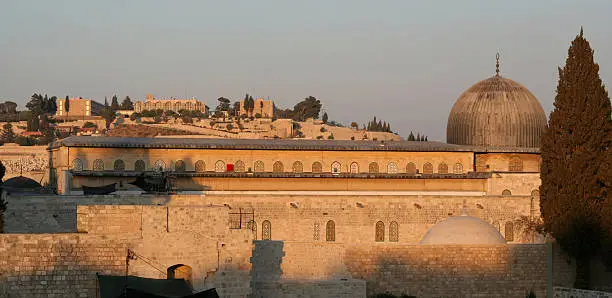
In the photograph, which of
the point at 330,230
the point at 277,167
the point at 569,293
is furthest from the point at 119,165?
the point at 569,293

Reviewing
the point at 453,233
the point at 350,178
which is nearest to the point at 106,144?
the point at 350,178

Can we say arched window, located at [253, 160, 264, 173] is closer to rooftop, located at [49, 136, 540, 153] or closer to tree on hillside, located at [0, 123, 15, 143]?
rooftop, located at [49, 136, 540, 153]

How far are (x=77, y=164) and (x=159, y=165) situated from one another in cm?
345

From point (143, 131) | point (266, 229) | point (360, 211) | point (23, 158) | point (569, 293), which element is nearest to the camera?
point (569, 293)

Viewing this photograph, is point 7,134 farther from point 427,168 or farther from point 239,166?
point 427,168

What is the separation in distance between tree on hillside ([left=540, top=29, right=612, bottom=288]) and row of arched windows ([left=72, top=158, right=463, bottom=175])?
1232 cm

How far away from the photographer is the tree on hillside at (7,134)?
133 metres

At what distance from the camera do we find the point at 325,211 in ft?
147

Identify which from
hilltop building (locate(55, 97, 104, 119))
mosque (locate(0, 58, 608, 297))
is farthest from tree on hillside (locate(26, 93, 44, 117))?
mosque (locate(0, 58, 608, 297))

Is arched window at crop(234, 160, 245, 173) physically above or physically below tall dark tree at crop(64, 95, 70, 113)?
below

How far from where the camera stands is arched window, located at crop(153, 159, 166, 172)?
1978 inches

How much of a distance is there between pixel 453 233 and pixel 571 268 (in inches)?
172

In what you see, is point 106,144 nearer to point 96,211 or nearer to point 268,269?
point 268,269

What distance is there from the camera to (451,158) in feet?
174
